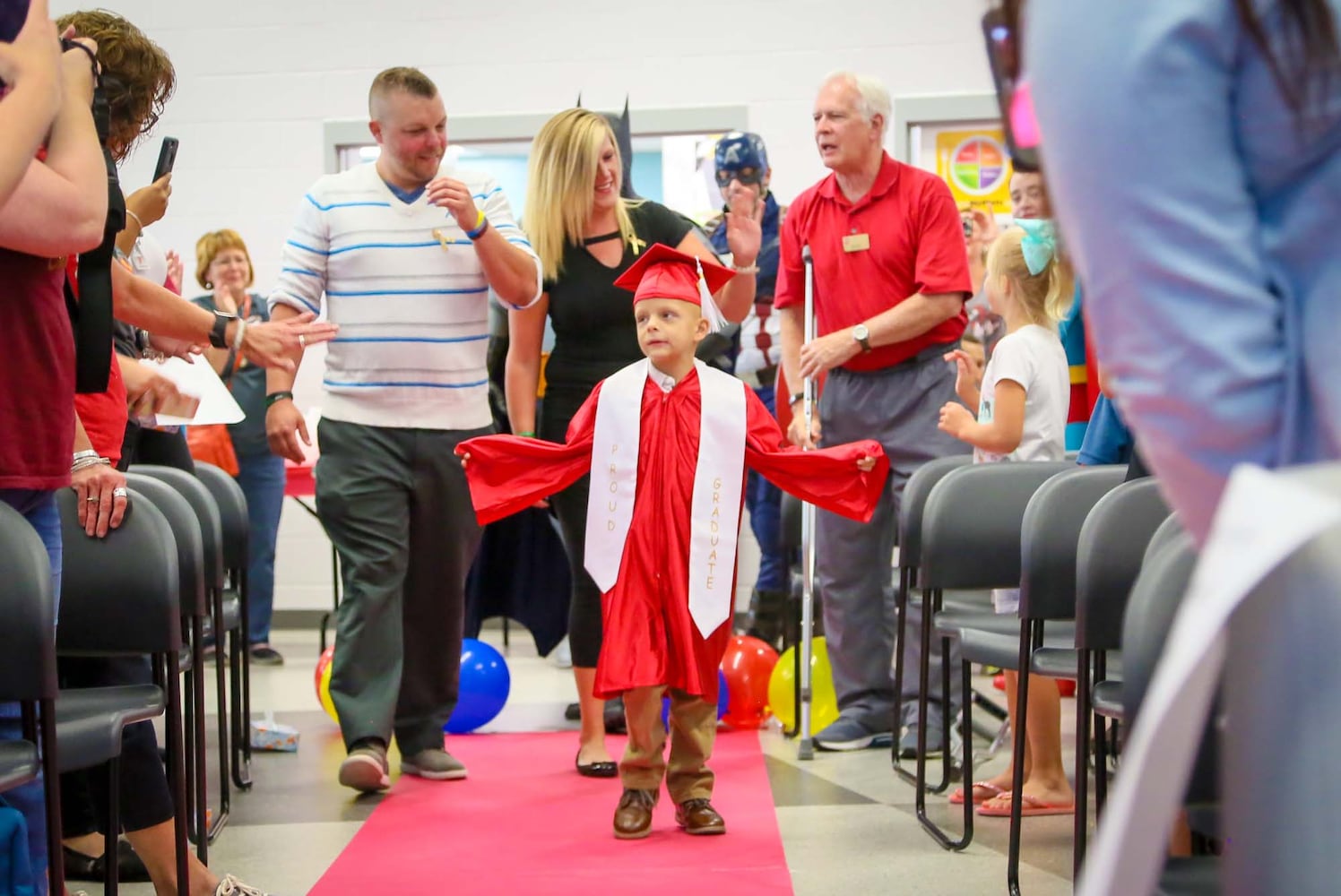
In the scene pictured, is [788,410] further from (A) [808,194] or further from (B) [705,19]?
(B) [705,19]

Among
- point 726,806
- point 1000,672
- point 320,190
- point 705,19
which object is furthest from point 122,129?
point 705,19

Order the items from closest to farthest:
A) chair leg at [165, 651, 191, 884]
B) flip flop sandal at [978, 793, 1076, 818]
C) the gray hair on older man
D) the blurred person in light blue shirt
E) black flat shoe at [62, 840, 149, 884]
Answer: the blurred person in light blue shirt < chair leg at [165, 651, 191, 884] < black flat shoe at [62, 840, 149, 884] < flip flop sandal at [978, 793, 1076, 818] < the gray hair on older man

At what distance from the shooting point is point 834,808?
138 inches

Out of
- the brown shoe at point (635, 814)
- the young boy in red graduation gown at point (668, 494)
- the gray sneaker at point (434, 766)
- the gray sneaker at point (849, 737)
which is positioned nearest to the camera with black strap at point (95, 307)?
the young boy in red graduation gown at point (668, 494)

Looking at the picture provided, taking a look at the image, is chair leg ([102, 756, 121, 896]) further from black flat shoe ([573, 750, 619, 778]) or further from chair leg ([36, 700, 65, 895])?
black flat shoe ([573, 750, 619, 778])

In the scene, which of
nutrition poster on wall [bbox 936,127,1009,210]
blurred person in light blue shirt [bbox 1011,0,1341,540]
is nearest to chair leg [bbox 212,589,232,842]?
blurred person in light blue shirt [bbox 1011,0,1341,540]

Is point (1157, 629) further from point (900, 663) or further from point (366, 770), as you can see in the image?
point (366, 770)

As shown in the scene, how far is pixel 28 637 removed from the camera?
1.88m

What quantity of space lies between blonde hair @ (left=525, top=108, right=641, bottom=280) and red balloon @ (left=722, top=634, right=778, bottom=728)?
140 centimetres

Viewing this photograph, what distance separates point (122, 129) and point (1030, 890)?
219 centimetres

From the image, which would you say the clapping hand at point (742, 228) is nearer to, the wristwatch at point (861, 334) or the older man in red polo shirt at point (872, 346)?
the older man in red polo shirt at point (872, 346)

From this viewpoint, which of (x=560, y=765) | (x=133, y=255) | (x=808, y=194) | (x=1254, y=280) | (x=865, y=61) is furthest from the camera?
(x=865, y=61)

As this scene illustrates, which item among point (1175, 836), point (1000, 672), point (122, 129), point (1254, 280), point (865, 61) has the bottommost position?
point (1000, 672)

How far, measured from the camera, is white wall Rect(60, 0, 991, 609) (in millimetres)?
6855
